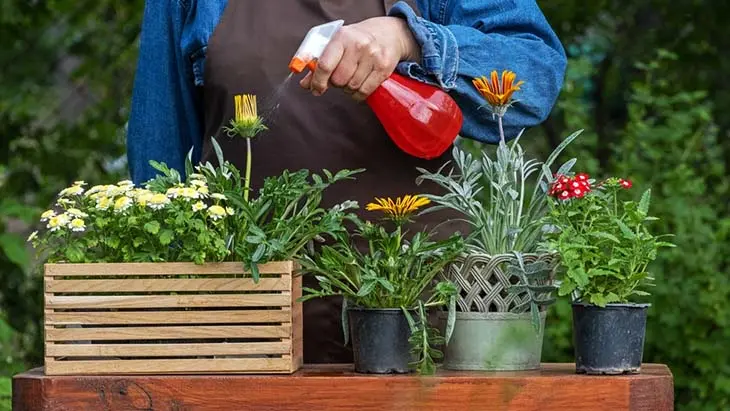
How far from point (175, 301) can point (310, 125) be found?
0.42 metres

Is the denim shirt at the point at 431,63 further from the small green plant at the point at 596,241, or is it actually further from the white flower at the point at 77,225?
the white flower at the point at 77,225

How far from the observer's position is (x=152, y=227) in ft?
5.32

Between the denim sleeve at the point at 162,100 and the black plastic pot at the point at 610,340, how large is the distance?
826 millimetres

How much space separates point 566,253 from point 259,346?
0.40m

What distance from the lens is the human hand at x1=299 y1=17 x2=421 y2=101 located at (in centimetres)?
167

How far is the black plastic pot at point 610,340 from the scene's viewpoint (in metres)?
Result: 1.59

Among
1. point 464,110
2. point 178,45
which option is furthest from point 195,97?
point 464,110

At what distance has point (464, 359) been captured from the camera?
1659 mm

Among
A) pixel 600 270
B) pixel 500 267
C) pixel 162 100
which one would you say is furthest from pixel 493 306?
pixel 162 100

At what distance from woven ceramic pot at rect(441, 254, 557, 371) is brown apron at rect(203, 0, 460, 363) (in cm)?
29

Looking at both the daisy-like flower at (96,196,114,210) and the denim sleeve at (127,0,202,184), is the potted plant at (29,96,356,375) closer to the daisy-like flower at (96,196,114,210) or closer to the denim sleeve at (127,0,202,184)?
the daisy-like flower at (96,196,114,210)

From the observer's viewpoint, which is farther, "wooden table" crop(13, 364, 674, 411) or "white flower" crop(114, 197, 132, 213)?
"white flower" crop(114, 197, 132, 213)

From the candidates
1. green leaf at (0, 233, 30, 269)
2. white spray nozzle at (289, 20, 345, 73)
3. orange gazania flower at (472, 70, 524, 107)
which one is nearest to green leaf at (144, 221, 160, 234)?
white spray nozzle at (289, 20, 345, 73)

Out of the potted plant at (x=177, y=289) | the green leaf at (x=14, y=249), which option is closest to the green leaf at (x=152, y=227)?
the potted plant at (x=177, y=289)
